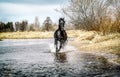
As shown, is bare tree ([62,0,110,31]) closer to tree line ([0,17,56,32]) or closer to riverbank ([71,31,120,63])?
riverbank ([71,31,120,63])

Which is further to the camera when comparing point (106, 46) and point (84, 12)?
point (84, 12)

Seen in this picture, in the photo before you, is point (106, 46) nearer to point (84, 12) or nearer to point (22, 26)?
point (84, 12)

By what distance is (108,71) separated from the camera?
14453 mm

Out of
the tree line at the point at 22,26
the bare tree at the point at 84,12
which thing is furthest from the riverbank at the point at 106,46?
the tree line at the point at 22,26

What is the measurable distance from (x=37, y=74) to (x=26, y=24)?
A: 152m

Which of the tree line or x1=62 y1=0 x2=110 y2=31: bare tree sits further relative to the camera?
the tree line

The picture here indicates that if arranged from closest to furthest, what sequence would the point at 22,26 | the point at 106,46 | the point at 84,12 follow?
the point at 106,46
the point at 84,12
the point at 22,26

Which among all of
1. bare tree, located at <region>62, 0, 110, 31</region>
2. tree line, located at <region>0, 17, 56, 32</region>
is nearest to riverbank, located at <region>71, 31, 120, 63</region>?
bare tree, located at <region>62, 0, 110, 31</region>

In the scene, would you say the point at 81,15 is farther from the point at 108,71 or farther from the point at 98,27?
the point at 108,71

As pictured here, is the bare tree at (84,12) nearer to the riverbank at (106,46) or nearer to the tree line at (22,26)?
the riverbank at (106,46)

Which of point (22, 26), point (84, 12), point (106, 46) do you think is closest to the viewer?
point (106, 46)

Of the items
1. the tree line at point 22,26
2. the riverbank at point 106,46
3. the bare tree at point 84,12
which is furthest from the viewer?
the tree line at point 22,26

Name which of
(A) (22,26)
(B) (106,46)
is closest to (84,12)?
(B) (106,46)

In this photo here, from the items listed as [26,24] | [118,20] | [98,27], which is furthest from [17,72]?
[26,24]
